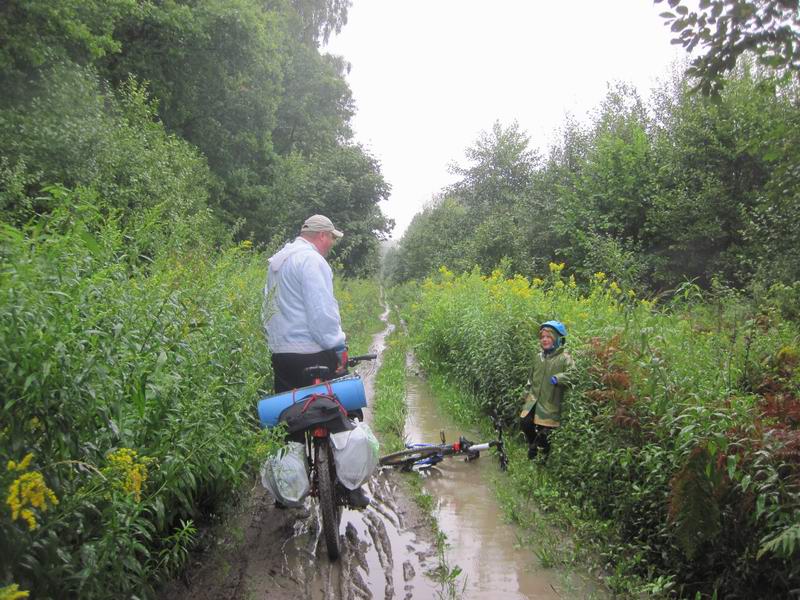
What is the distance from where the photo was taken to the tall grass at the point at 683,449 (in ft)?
11.8

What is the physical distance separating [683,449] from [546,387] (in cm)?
242

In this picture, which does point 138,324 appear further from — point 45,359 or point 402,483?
point 402,483

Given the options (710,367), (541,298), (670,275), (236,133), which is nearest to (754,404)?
(710,367)

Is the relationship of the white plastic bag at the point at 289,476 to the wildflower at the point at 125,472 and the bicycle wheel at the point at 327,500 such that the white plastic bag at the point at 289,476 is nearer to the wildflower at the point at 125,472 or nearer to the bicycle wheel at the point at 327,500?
the bicycle wheel at the point at 327,500

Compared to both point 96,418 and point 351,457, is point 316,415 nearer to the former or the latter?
point 351,457

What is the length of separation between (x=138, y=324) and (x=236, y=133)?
21376mm

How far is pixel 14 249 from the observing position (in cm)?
291

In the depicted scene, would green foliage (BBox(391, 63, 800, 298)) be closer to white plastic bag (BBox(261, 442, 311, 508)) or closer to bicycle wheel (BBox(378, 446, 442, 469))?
bicycle wheel (BBox(378, 446, 442, 469))

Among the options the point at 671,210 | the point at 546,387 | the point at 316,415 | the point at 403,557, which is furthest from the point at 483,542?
the point at 671,210

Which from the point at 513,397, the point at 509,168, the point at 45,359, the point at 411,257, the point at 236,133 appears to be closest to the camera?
the point at 45,359

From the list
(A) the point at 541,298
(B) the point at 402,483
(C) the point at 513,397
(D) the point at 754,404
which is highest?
(A) the point at 541,298

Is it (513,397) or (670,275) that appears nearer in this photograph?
(513,397)

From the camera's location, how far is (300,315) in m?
5.08

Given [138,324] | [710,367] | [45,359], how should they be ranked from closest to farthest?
[45,359] → [138,324] → [710,367]
